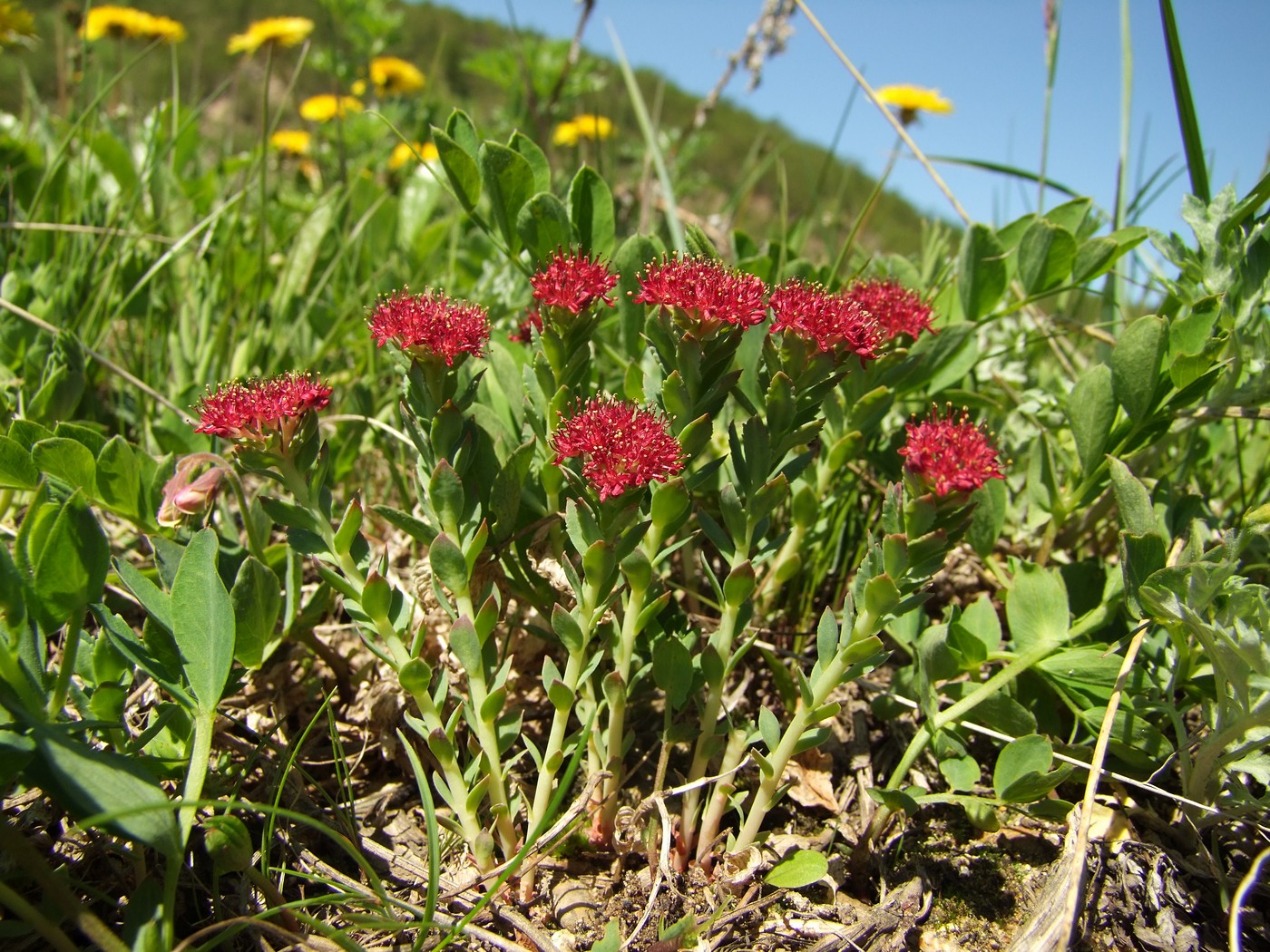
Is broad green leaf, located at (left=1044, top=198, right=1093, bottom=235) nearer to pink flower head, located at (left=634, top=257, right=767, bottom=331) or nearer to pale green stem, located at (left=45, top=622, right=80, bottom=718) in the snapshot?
pink flower head, located at (left=634, top=257, right=767, bottom=331)

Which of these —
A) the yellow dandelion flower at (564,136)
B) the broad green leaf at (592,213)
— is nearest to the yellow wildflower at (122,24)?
the yellow dandelion flower at (564,136)

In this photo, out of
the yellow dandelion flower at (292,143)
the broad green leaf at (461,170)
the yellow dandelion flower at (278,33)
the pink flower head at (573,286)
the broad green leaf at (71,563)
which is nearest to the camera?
the broad green leaf at (71,563)

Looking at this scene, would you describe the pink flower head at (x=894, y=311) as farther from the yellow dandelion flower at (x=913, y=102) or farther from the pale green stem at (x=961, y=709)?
the yellow dandelion flower at (x=913, y=102)

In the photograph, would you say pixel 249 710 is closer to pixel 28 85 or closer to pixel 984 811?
pixel 984 811

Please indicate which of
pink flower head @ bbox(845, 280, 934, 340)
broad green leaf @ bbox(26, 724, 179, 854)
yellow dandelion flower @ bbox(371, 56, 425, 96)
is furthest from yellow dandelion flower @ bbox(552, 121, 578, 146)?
broad green leaf @ bbox(26, 724, 179, 854)

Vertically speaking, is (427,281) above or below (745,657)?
above

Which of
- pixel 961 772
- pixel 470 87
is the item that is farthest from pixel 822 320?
pixel 470 87

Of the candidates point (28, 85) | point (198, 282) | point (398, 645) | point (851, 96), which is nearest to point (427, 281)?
point (198, 282)

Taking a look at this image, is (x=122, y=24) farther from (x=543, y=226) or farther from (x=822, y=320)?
(x=822, y=320)
